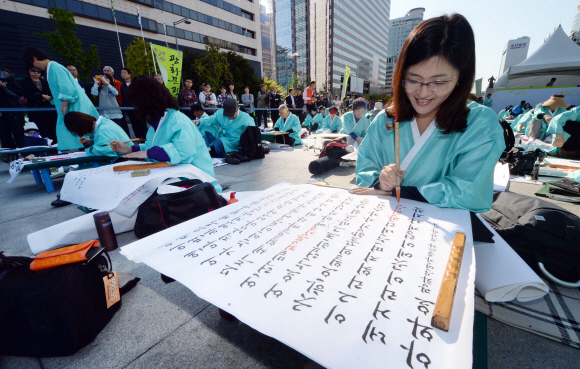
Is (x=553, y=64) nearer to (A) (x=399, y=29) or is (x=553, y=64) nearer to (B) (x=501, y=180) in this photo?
(B) (x=501, y=180)

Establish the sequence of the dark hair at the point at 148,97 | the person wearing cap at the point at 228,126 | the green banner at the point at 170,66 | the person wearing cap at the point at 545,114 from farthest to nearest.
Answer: the green banner at the point at 170,66 → the person wearing cap at the point at 228,126 → the person wearing cap at the point at 545,114 → the dark hair at the point at 148,97

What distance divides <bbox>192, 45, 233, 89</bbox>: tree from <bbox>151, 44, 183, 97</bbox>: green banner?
16.3 metres

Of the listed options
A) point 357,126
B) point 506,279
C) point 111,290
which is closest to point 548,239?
point 506,279

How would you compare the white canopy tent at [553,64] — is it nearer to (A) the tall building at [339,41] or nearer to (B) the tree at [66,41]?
→ (B) the tree at [66,41]

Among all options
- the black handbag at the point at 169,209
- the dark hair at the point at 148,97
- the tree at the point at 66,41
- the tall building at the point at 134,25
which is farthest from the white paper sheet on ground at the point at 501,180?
the tall building at the point at 134,25

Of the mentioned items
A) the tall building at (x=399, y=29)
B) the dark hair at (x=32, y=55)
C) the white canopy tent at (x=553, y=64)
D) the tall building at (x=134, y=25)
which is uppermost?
the tall building at (x=399, y=29)

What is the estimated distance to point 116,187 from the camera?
1942 millimetres

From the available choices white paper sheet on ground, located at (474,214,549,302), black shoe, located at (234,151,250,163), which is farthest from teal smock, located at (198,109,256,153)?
white paper sheet on ground, located at (474,214,549,302)

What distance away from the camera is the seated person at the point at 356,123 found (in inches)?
213

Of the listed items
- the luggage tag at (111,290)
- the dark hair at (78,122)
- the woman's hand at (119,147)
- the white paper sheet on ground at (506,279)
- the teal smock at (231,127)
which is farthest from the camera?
the teal smock at (231,127)

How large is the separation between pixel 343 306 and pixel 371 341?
94 millimetres

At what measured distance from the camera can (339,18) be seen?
56.8m

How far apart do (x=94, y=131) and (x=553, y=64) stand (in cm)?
1878

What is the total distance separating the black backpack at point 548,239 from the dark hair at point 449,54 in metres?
0.77
